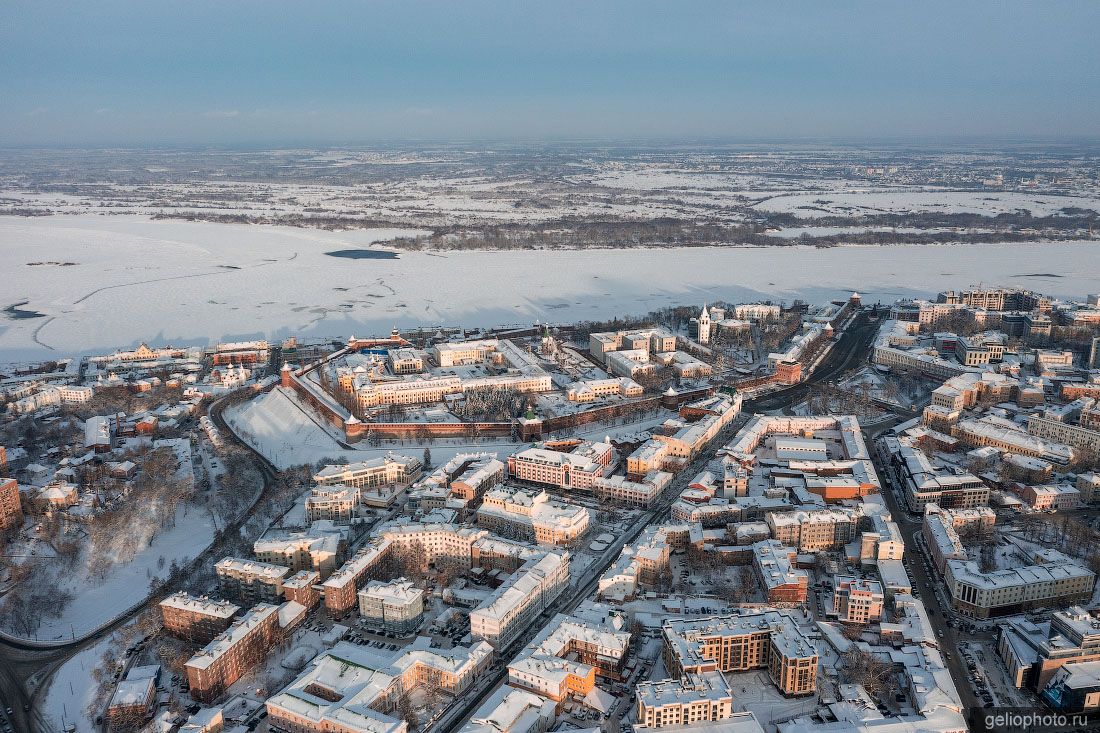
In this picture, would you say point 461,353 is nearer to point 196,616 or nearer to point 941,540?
point 196,616

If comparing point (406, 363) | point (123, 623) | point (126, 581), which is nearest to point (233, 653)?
point (123, 623)

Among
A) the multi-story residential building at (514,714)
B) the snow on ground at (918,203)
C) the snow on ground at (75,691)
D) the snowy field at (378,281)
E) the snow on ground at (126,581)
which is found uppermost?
the snow on ground at (918,203)

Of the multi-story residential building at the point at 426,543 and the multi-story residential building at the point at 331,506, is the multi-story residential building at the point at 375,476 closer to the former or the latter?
the multi-story residential building at the point at 331,506

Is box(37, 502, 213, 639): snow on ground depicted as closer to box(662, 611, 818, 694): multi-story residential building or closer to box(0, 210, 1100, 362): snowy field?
box(662, 611, 818, 694): multi-story residential building

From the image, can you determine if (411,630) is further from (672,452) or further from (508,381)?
(508,381)

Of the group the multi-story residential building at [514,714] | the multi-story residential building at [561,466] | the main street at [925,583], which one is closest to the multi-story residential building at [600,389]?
the multi-story residential building at [561,466]

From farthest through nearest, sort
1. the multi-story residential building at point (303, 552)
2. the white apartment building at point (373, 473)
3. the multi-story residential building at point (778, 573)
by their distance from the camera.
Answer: the white apartment building at point (373, 473)
the multi-story residential building at point (303, 552)
the multi-story residential building at point (778, 573)
